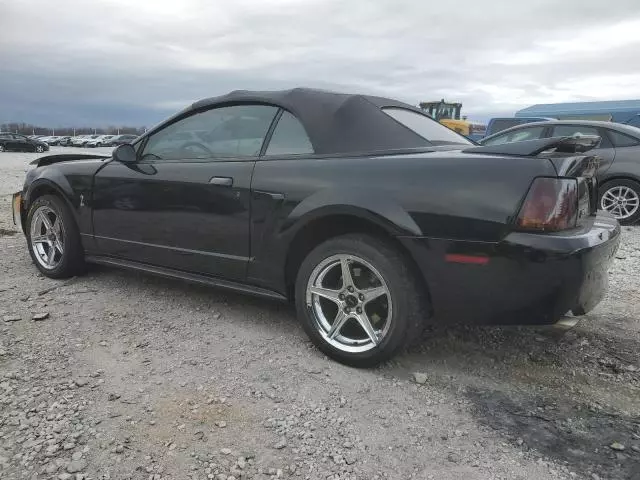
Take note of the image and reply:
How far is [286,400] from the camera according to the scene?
2.50m

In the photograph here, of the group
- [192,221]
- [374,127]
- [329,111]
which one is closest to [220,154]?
[192,221]

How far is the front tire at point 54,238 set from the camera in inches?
163

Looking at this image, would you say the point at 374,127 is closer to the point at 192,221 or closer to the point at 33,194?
the point at 192,221

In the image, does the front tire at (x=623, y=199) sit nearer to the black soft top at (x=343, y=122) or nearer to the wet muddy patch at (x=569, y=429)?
the black soft top at (x=343, y=122)

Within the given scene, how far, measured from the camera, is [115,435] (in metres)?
2.20

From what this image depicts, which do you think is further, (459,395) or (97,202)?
(97,202)

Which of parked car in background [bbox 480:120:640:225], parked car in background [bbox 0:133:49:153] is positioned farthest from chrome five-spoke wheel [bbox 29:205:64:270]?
parked car in background [bbox 0:133:49:153]

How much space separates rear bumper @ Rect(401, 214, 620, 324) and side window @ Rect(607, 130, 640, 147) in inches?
209

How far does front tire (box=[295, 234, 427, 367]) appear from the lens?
2.63 meters

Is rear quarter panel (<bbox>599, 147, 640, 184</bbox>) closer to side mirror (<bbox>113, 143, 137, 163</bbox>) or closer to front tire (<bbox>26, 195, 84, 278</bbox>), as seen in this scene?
side mirror (<bbox>113, 143, 137, 163</bbox>)

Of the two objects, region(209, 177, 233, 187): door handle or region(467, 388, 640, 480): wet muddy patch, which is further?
region(209, 177, 233, 187): door handle

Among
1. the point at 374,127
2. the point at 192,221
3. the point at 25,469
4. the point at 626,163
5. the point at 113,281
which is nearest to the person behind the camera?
the point at 25,469

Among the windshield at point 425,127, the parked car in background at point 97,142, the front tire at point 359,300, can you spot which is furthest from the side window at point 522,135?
the parked car in background at point 97,142

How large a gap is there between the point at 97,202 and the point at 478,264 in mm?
2824
